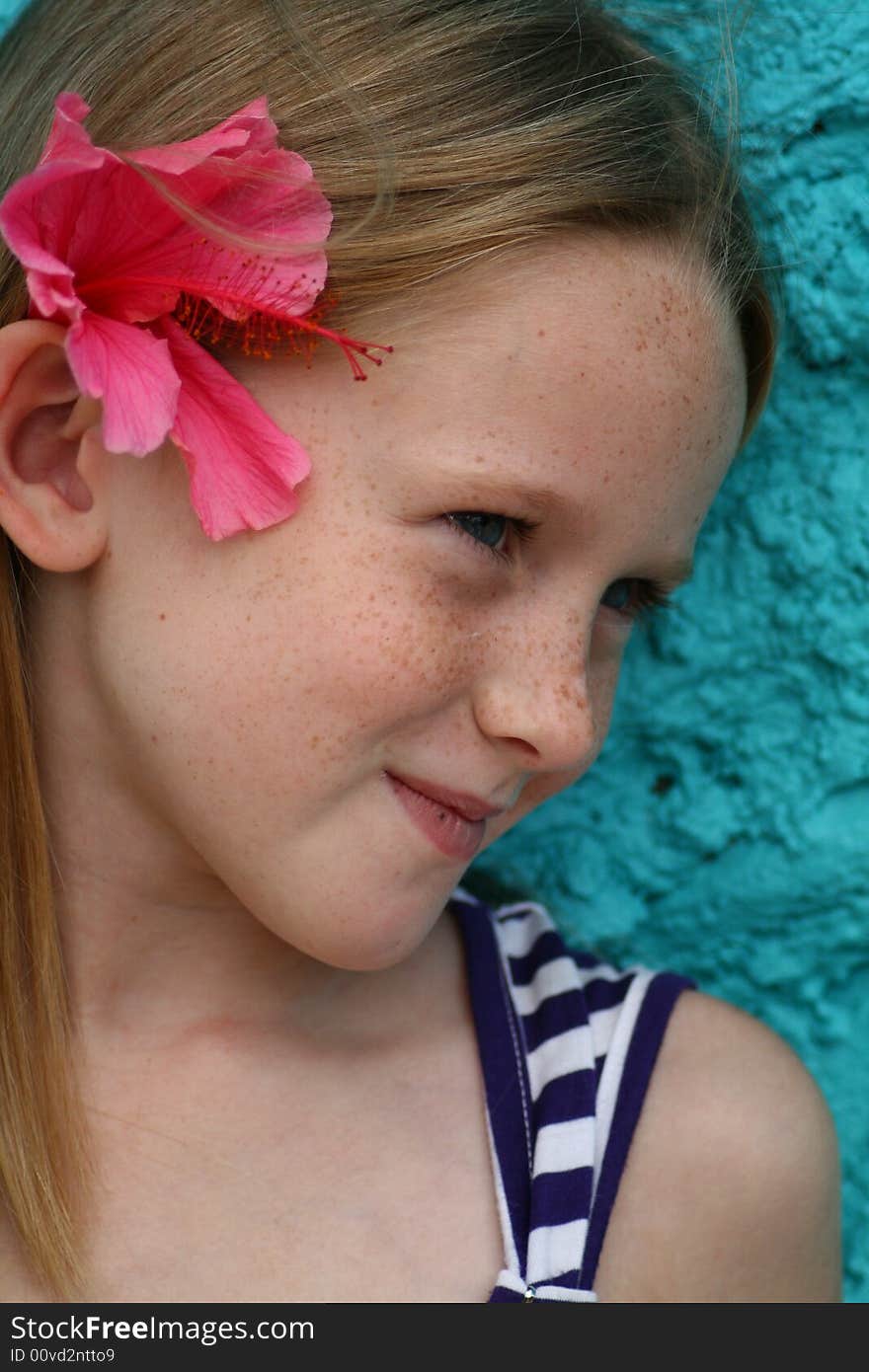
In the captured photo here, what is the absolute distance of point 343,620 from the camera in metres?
1.11

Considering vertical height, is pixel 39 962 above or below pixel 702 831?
above

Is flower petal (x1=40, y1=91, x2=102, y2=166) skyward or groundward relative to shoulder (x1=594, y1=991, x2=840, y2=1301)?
skyward

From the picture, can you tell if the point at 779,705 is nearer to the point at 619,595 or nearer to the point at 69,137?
the point at 619,595

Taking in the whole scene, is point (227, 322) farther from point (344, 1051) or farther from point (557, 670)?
point (344, 1051)

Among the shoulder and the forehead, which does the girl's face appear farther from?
the shoulder

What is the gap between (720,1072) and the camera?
1355 mm

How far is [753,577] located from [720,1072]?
50cm

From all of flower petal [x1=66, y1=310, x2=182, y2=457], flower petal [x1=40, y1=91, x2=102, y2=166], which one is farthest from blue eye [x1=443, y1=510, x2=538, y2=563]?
flower petal [x1=40, y1=91, x2=102, y2=166]

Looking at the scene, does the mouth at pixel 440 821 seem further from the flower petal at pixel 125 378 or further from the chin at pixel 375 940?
the flower petal at pixel 125 378

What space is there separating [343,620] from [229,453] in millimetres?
144

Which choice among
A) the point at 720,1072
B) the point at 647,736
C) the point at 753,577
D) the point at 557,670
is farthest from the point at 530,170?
the point at 720,1072

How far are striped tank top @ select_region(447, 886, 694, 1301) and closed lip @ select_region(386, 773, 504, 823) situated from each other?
250mm

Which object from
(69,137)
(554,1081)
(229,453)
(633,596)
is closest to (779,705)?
(633,596)

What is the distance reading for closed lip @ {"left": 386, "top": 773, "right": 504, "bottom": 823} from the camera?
1.18 metres
